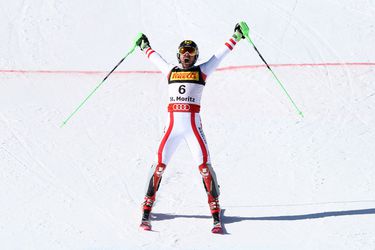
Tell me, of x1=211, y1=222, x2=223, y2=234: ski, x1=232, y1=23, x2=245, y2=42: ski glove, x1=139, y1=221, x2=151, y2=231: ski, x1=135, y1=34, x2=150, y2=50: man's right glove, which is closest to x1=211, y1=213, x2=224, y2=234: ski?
x1=211, y1=222, x2=223, y2=234: ski

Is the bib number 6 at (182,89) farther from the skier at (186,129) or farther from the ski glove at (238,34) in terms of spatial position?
the ski glove at (238,34)

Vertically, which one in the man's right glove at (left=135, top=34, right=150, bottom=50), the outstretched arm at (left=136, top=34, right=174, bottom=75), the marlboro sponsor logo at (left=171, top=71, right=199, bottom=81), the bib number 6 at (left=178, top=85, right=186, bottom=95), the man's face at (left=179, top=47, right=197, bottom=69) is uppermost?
the man's right glove at (left=135, top=34, right=150, bottom=50)

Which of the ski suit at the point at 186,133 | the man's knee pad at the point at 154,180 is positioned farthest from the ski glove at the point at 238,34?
the man's knee pad at the point at 154,180

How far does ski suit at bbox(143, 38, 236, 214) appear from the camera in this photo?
7.07 m

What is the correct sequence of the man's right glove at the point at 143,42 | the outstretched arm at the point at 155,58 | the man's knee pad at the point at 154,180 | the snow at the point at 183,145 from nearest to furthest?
the snow at the point at 183,145 < the man's knee pad at the point at 154,180 < the outstretched arm at the point at 155,58 < the man's right glove at the point at 143,42

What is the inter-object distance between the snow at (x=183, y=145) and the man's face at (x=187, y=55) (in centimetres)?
158

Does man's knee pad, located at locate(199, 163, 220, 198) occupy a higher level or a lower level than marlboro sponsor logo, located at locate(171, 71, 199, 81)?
lower

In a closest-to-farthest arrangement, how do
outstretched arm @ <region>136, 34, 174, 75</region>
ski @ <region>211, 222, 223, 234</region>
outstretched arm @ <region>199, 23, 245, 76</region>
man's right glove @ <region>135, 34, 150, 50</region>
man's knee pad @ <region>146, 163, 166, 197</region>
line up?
ski @ <region>211, 222, 223, 234</region>, man's knee pad @ <region>146, 163, 166, 197</region>, outstretched arm @ <region>199, 23, 245, 76</region>, outstretched arm @ <region>136, 34, 174, 75</region>, man's right glove @ <region>135, 34, 150, 50</region>

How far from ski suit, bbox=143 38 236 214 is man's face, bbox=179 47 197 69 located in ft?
0.26

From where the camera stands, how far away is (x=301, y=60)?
1192 cm

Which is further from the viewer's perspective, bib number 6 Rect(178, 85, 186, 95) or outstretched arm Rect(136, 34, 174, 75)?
outstretched arm Rect(136, 34, 174, 75)

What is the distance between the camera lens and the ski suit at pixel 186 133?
23.2ft

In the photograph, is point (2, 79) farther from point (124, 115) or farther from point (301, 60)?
point (301, 60)

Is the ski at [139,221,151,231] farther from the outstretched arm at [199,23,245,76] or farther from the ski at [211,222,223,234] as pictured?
the outstretched arm at [199,23,245,76]
